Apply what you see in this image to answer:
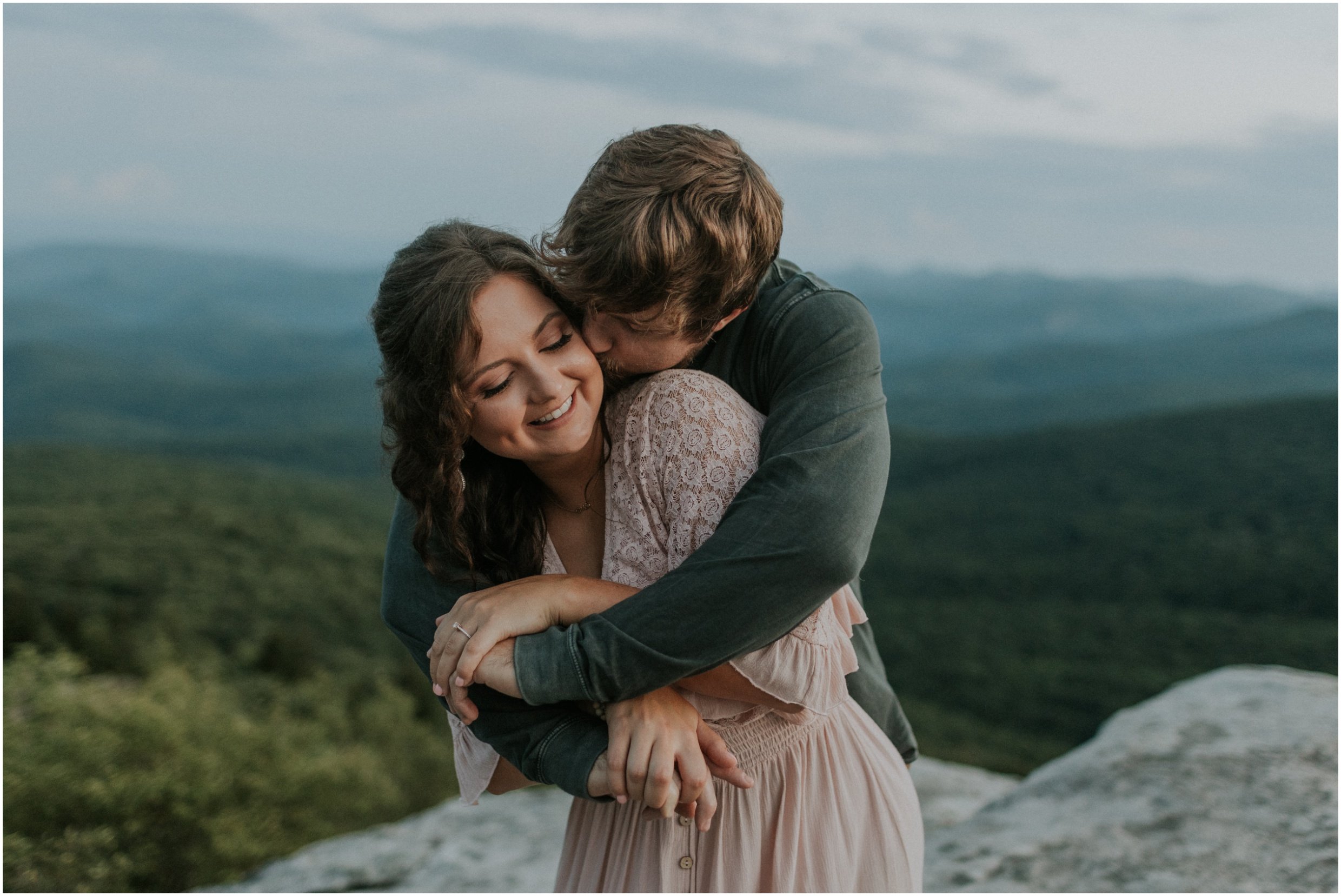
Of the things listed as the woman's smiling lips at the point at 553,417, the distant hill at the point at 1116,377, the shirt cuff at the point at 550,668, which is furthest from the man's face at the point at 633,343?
the distant hill at the point at 1116,377

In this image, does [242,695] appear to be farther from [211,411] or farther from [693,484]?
[211,411]

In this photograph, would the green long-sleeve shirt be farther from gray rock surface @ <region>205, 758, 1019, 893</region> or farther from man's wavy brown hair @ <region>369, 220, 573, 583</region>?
gray rock surface @ <region>205, 758, 1019, 893</region>

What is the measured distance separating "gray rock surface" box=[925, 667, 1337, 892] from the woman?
146cm

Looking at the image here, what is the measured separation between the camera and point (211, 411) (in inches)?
4872

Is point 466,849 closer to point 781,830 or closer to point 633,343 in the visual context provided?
point 781,830

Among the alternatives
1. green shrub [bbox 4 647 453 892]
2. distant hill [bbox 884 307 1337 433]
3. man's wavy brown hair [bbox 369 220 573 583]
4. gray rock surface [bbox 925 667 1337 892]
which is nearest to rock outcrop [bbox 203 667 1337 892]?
gray rock surface [bbox 925 667 1337 892]

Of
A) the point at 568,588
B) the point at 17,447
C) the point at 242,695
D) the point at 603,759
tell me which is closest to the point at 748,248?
the point at 568,588

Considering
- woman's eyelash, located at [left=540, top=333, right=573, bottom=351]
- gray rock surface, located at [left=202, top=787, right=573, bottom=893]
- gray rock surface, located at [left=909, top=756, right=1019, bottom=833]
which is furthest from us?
gray rock surface, located at [left=909, top=756, right=1019, bottom=833]

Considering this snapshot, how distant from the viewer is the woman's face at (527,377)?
6.51ft

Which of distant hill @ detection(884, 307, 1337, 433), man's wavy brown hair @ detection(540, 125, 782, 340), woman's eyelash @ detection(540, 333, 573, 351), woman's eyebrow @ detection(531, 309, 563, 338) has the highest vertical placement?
man's wavy brown hair @ detection(540, 125, 782, 340)

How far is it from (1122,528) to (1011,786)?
43.5 metres

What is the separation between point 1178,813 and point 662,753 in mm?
2828

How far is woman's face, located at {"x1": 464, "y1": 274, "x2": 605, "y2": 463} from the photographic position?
198cm

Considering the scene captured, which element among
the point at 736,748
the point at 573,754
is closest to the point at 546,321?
the point at 573,754
